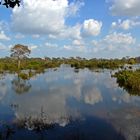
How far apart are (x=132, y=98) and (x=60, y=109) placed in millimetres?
7744

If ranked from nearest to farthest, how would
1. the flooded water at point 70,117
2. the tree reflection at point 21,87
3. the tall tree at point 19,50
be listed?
the flooded water at point 70,117 → the tree reflection at point 21,87 → the tall tree at point 19,50

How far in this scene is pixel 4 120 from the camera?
1995cm

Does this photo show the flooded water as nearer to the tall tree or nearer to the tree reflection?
the tree reflection

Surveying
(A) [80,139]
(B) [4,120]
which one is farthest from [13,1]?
(B) [4,120]

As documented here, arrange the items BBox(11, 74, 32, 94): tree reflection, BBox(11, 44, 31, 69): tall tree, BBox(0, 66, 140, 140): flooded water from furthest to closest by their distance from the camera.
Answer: BBox(11, 44, 31, 69): tall tree
BBox(11, 74, 32, 94): tree reflection
BBox(0, 66, 140, 140): flooded water

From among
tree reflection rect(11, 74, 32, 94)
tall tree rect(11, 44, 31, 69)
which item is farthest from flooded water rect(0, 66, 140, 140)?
tall tree rect(11, 44, 31, 69)

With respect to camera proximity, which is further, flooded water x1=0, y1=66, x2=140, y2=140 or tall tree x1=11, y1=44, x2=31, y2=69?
tall tree x1=11, y1=44, x2=31, y2=69

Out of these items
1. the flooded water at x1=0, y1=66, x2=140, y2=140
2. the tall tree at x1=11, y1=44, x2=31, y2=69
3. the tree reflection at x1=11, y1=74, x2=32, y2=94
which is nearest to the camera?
the flooded water at x1=0, y1=66, x2=140, y2=140

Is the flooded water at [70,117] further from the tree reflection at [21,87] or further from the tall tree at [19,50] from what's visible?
the tall tree at [19,50]

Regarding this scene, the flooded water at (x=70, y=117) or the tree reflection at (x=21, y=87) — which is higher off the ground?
the flooded water at (x=70, y=117)

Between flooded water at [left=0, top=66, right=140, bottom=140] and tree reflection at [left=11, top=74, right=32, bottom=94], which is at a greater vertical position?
→ flooded water at [left=0, top=66, right=140, bottom=140]

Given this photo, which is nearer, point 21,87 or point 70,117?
point 70,117

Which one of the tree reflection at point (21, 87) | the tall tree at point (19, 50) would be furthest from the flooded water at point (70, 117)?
the tall tree at point (19, 50)

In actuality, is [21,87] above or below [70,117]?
below
